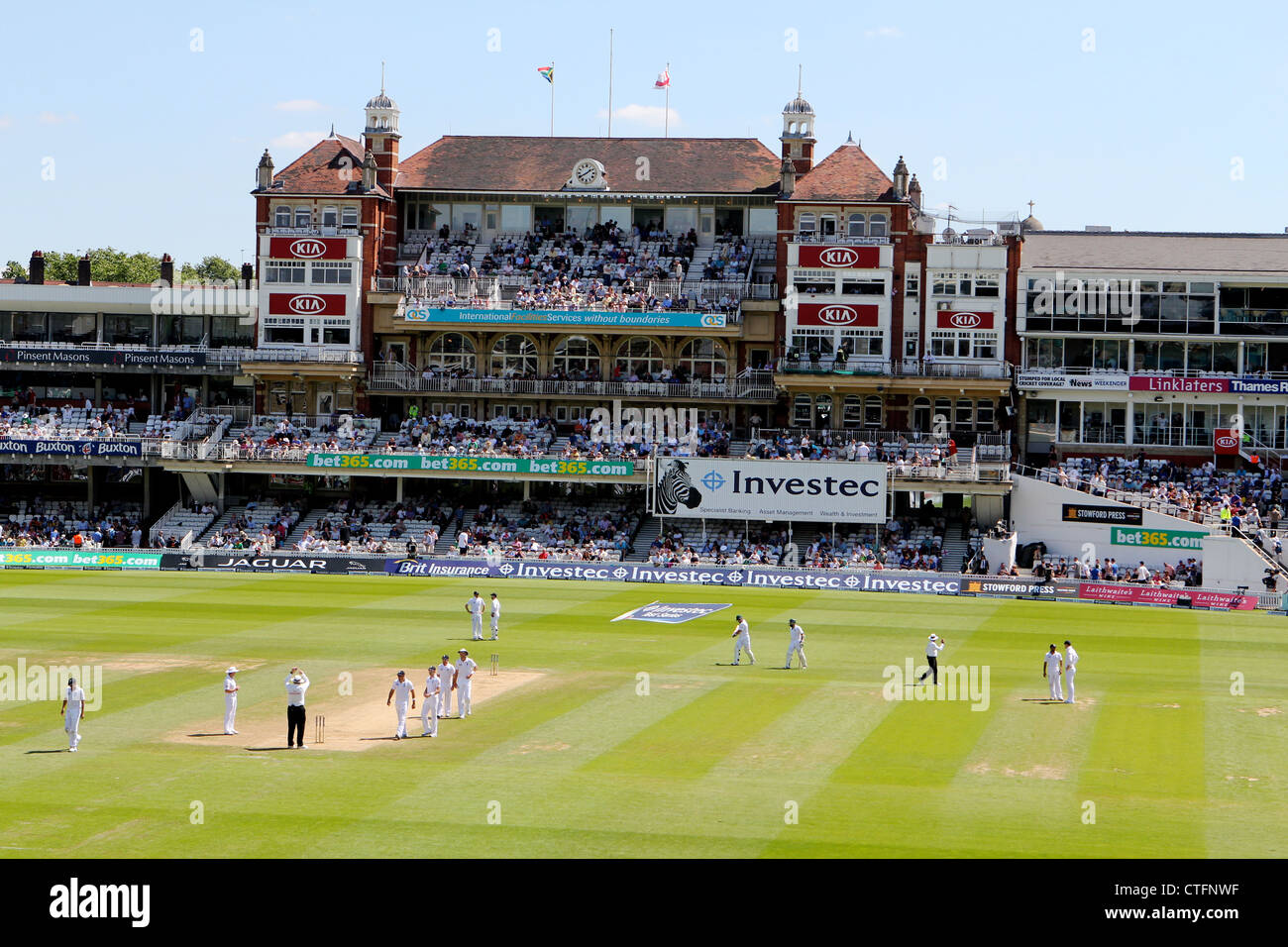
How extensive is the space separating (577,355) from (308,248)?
527 inches

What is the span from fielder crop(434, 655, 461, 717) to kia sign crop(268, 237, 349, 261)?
147 ft

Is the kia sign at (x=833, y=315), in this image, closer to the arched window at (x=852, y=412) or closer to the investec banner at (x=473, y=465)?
the arched window at (x=852, y=412)

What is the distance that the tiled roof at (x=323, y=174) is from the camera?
71.6 metres

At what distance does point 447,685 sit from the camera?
29.0 meters

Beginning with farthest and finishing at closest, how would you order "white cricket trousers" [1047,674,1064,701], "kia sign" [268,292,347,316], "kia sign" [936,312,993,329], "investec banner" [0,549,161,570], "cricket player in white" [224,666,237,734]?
"kia sign" [268,292,347,316] < "kia sign" [936,312,993,329] < "investec banner" [0,549,161,570] < "white cricket trousers" [1047,674,1064,701] < "cricket player in white" [224,666,237,734]

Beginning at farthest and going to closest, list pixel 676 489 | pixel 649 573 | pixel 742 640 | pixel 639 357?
pixel 639 357, pixel 676 489, pixel 649 573, pixel 742 640

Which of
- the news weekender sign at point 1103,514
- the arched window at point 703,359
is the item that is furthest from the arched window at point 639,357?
the news weekender sign at point 1103,514

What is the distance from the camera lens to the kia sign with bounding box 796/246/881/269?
67938 mm

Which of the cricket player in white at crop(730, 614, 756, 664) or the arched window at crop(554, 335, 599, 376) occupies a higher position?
the arched window at crop(554, 335, 599, 376)

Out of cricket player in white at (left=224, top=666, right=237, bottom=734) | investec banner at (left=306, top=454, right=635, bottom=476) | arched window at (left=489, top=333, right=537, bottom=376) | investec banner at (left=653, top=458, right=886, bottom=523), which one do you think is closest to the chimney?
arched window at (left=489, top=333, right=537, bottom=376)

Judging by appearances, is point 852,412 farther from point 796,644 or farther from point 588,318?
point 796,644

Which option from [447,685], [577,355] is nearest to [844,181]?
[577,355]

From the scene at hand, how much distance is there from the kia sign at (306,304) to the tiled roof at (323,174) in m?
4.88

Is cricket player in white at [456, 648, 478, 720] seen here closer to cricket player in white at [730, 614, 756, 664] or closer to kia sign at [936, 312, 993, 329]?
cricket player in white at [730, 614, 756, 664]
